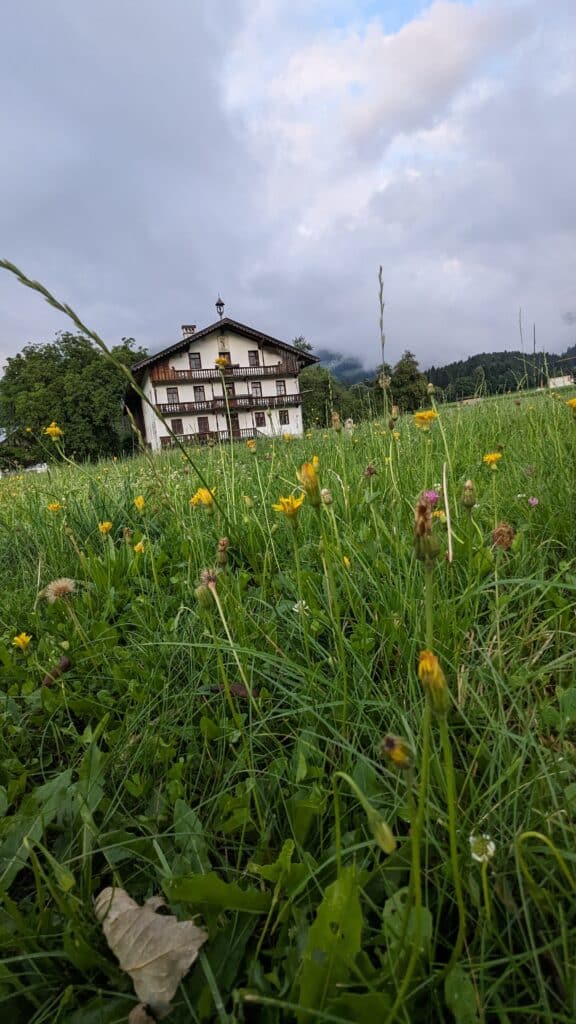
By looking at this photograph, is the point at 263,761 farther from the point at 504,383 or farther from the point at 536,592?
the point at 504,383

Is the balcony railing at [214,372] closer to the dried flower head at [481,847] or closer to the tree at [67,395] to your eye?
the tree at [67,395]

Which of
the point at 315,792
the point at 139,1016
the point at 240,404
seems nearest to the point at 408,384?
the point at 240,404

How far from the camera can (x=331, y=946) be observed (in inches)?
18.6

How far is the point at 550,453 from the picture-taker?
1987 mm

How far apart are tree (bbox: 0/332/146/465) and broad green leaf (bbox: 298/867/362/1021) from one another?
36.8 meters

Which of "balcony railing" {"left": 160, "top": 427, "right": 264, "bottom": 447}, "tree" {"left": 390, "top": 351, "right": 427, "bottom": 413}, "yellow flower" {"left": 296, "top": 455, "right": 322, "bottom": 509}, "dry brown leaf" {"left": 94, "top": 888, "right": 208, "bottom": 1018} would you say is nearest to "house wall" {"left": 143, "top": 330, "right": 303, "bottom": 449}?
"tree" {"left": 390, "top": 351, "right": 427, "bottom": 413}

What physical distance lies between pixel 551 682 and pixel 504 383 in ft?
Result: 13.6

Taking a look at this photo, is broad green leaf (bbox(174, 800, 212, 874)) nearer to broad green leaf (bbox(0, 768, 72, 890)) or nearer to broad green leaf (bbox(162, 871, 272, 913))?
broad green leaf (bbox(162, 871, 272, 913))

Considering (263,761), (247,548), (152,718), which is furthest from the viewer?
(247,548)

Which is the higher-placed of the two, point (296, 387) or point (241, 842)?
point (296, 387)

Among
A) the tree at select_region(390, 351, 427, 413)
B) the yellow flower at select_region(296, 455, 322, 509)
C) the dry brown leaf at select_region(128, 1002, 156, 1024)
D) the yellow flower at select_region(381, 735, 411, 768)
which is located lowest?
the dry brown leaf at select_region(128, 1002, 156, 1024)

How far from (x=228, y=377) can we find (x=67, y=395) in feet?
45.8

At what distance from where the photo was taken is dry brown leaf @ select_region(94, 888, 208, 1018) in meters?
0.52

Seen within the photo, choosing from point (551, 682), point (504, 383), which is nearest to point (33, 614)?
point (551, 682)
